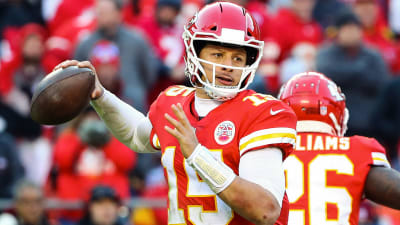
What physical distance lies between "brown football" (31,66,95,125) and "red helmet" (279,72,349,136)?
1156 millimetres

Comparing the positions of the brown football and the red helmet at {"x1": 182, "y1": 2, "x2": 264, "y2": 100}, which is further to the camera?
the brown football

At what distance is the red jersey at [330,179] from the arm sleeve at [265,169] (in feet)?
2.42

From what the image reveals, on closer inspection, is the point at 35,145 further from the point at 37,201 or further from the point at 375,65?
the point at 375,65

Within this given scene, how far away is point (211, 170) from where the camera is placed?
343 cm

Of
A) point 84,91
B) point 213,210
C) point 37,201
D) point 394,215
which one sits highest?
point 84,91

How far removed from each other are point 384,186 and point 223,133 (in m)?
0.96

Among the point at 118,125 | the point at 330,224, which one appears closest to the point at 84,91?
the point at 118,125

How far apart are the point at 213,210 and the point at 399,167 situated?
5.17 meters

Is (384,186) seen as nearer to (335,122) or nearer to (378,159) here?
(378,159)

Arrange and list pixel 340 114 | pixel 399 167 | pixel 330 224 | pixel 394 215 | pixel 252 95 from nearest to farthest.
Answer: pixel 252 95
pixel 330 224
pixel 340 114
pixel 394 215
pixel 399 167

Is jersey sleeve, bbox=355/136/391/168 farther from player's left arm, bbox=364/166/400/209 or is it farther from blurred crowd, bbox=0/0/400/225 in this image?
blurred crowd, bbox=0/0/400/225

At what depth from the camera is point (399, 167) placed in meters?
8.47

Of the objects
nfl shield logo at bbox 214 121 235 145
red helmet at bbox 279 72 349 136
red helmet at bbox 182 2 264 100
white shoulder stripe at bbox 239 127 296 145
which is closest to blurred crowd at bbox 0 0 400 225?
red helmet at bbox 279 72 349 136

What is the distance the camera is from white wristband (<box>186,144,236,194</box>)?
3.42m
